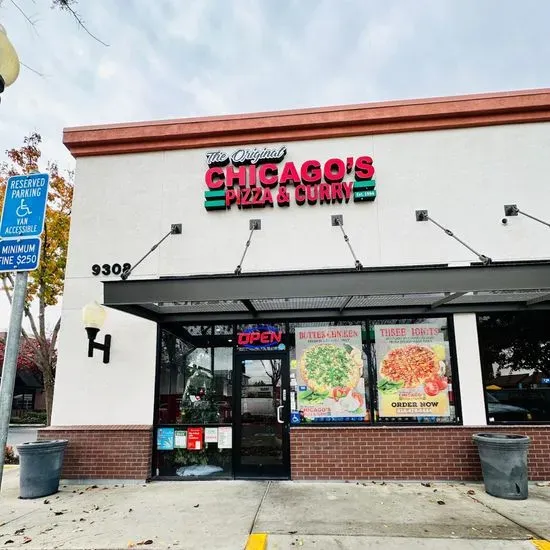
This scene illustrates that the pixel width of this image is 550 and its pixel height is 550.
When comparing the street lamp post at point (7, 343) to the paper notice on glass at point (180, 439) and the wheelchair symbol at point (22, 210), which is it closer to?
the wheelchair symbol at point (22, 210)

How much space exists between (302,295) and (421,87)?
8.80 metres

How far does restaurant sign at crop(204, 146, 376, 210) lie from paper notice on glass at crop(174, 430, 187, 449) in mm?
4811

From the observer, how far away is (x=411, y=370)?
28.5 feet

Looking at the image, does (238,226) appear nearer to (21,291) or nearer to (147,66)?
(147,66)

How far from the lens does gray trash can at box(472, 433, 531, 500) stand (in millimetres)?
7023

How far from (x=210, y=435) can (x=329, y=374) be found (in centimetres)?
272

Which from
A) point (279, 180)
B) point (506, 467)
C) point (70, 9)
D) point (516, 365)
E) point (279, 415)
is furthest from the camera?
point (279, 180)

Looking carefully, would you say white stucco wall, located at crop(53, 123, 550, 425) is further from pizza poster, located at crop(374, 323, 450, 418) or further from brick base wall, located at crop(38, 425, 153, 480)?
pizza poster, located at crop(374, 323, 450, 418)

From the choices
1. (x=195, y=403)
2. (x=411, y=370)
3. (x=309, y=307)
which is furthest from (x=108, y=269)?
(x=411, y=370)

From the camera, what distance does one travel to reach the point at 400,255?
899 centimetres

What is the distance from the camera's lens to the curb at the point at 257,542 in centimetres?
512

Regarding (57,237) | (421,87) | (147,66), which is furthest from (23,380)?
(421,87)

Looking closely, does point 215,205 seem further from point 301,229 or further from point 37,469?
point 37,469

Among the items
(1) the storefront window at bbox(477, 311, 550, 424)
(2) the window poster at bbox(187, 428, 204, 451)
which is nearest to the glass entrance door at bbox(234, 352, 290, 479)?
(2) the window poster at bbox(187, 428, 204, 451)
